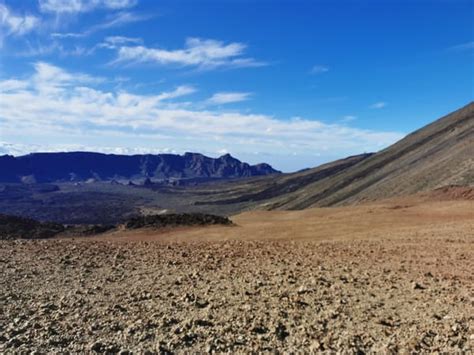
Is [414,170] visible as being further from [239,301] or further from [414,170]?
[239,301]

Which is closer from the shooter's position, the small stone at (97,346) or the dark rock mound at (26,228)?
the small stone at (97,346)

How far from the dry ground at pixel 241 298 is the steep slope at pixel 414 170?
3273 cm

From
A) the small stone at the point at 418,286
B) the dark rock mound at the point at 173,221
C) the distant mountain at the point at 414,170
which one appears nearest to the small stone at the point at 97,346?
the small stone at the point at 418,286

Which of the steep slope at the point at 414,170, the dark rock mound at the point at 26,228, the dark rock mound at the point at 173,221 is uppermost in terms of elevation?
the steep slope at the point at 414,170

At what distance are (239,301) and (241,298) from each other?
0.83 feet

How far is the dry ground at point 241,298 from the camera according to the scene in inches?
277

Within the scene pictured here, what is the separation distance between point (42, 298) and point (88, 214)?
118 m

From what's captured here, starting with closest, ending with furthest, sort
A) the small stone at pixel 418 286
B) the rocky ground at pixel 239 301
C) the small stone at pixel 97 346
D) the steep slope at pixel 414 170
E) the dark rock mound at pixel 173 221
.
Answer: the small stone at pixel 97 346 → the rocky ground at pixel 239 301 → the small stone at pixel 418 286 → the dark rock mound at pixel 173 221 → the steep slope at pixel 414 170

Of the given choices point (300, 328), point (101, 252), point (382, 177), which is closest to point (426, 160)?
point (382, 177)

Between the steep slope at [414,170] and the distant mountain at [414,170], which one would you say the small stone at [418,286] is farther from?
the steep slope at [414,170]

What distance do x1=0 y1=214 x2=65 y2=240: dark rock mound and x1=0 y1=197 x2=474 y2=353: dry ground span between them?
12267 mm

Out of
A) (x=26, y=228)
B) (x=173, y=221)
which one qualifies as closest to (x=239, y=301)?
(x=173, y=221)

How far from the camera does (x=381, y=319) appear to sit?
26.6 ft

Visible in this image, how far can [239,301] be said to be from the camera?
30.5 feet
